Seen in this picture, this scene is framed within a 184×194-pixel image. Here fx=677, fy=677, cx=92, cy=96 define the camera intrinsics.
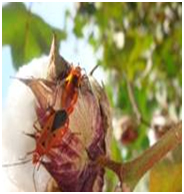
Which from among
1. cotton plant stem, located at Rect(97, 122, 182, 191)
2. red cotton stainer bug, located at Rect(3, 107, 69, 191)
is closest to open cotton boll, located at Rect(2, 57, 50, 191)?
red cotton stainer bug, located at Rect(3, 107, 69, 191)

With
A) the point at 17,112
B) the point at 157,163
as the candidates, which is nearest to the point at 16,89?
the point at 17,112

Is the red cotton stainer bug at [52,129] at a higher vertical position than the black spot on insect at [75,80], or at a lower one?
lower

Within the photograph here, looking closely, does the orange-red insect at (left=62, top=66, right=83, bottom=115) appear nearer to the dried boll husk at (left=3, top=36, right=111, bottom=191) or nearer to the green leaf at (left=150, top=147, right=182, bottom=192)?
the dried boll husk at (left=3, top=36, right=111, bottom=191)

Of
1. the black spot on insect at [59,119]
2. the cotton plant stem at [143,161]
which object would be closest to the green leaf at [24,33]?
the black spot on insect at [59,119]

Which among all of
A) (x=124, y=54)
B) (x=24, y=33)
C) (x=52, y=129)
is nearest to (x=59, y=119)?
(x=52, y=129)

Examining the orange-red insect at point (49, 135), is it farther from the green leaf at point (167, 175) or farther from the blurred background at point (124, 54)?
the green leaf at point (167, 175)

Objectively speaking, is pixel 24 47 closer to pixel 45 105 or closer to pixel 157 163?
pixel 45 105
